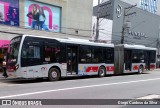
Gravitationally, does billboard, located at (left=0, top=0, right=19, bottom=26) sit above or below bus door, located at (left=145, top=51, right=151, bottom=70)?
above

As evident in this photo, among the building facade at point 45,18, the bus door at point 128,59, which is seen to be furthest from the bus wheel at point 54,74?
the bus door at point 128,59

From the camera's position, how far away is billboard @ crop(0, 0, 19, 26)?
24.1 metres

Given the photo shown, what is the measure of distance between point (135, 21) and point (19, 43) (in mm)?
31299

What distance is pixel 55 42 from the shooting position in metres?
18.3

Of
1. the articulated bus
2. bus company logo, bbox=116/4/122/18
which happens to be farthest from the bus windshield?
bus company logo, bbox=116/4/122/18

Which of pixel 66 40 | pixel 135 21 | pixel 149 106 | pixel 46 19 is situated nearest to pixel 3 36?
pixel 46 19

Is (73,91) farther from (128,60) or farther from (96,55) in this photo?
(128,60)

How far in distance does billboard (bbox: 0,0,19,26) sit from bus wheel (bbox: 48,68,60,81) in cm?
878

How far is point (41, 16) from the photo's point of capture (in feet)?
90.8

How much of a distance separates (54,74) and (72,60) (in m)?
1.94

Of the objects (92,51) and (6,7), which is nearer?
(92,51)

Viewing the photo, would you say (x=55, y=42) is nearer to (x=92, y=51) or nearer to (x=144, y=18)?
(x=92, y=51)

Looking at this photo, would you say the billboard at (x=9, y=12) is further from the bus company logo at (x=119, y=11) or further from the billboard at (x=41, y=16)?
the bus company logo at (x=119, y=11)

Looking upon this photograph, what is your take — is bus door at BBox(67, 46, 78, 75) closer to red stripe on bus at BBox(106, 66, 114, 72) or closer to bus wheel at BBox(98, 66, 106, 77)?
bus wheel at BBox(98, 66, 106, 77)
